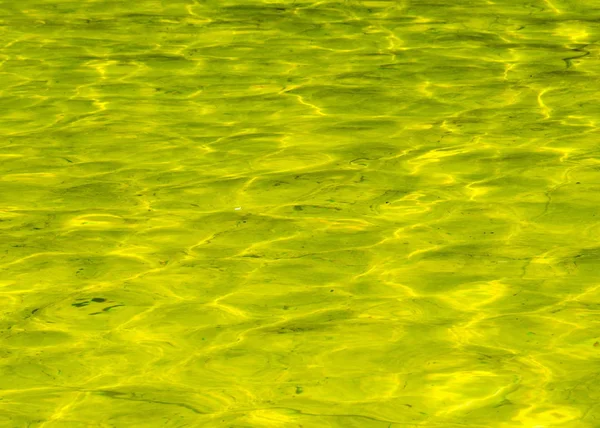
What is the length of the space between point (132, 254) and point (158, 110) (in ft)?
4.75

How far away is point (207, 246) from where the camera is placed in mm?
3475

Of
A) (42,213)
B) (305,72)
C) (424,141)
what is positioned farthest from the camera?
(305,72)

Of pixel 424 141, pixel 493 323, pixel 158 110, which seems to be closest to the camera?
pixel 493 323

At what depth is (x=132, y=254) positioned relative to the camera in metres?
3.43

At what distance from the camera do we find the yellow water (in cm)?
265

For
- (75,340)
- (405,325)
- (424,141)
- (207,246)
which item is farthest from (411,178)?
(75,340)

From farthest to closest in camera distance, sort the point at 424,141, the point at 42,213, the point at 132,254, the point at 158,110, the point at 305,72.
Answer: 1. the point at 305,72
2. the point at 158,110
3. the point at 424,141
4. the point at 42,213
5. the point at 132,254

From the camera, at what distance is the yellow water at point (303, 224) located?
2.65 metres

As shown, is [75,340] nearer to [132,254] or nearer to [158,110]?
[132,254]

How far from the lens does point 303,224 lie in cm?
362

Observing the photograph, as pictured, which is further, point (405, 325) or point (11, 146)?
point (11, 146)

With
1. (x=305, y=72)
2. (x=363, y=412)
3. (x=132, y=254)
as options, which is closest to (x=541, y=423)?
(x=363, y=412)

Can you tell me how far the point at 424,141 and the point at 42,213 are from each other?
1432 mm

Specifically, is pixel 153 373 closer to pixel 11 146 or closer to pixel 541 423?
pixel 541 423
